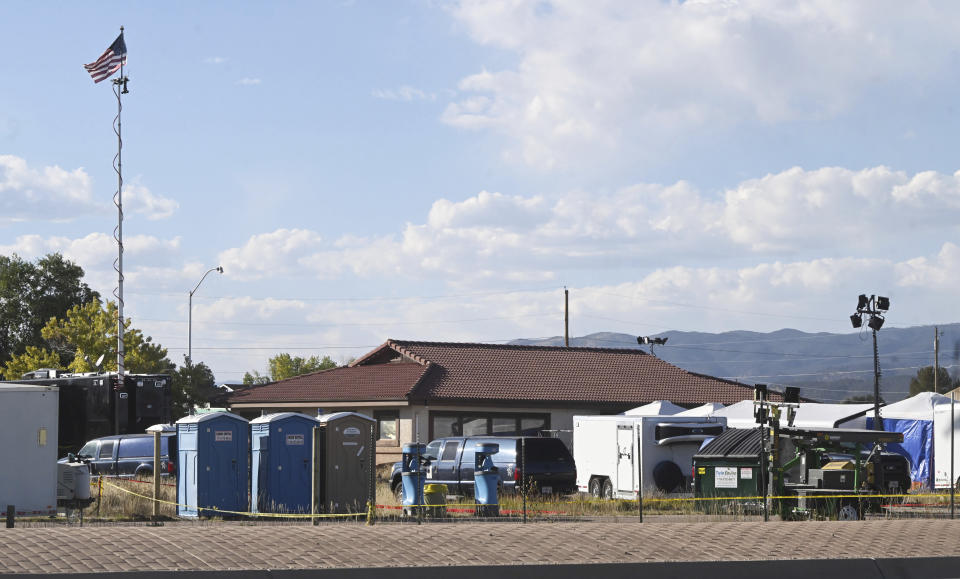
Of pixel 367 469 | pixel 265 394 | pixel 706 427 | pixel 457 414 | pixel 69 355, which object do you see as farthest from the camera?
pixel 69 355

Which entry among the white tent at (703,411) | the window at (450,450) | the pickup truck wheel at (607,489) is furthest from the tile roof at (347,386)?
the pickup truck wheel at (607,489)

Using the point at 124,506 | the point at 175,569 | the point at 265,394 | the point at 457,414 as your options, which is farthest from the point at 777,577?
the point at 265,394

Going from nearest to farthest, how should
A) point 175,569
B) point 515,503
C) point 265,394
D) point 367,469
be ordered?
point 175,569, point 367,469, point 515,503, point 265,394

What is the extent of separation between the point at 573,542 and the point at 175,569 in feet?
15.7

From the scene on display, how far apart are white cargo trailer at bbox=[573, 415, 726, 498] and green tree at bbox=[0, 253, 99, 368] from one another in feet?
181

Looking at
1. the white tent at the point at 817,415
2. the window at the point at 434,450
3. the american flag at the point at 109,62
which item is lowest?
the window at the point at 434,450

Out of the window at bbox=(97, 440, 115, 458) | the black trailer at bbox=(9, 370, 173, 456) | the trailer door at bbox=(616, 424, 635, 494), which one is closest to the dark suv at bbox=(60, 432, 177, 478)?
the window at bbox=(97, 440, 115, 458)

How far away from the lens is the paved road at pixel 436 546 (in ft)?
41.0

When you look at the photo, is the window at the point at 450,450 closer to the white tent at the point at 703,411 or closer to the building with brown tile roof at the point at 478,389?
the white tent at the point at 703,411

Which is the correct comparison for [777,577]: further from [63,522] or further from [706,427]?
[706,427]

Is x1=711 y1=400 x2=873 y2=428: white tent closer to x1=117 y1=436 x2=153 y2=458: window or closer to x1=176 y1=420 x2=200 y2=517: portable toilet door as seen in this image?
x1=117 y1=436 x2=153 y2=458: window

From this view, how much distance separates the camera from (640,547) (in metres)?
14.5

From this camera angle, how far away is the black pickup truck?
90.1 feet

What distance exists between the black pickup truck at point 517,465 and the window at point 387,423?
13.2 meters
